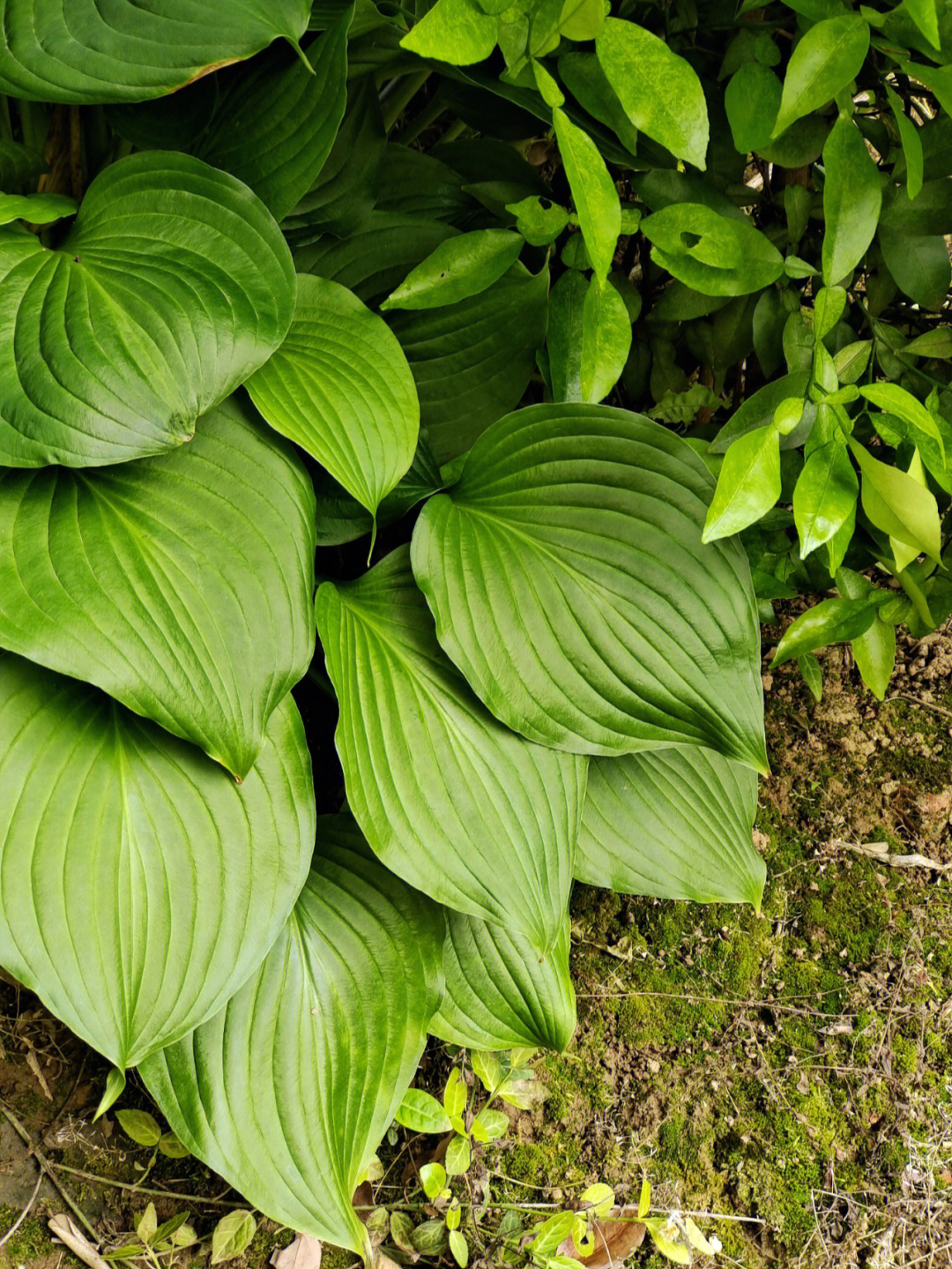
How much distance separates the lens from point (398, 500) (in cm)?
122

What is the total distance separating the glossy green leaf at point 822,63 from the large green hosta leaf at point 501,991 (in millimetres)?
882

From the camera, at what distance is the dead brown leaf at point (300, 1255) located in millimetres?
1164

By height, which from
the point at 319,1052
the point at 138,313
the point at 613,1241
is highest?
the point at 138,313

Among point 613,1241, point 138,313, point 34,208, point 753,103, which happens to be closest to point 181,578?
point 138,313


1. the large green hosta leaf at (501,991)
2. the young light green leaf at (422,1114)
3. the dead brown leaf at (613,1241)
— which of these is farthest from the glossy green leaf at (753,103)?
the dead brown leaf at (613,1241)

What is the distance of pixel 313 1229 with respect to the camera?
102 centimetres

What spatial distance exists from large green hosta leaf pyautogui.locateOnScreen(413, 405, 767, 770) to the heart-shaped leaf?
0.31 feet

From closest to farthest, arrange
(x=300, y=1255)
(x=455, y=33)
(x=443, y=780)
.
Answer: (x=455, y=33)
(x=443, y=780)
(x=300, y=1255)

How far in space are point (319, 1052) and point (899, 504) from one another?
0.85 metres

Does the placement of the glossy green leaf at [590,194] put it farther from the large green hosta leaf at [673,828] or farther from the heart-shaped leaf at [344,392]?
the large green hosta leaf at [673,828]

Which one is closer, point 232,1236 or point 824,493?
point 824,493

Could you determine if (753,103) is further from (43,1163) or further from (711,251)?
(43,1163)

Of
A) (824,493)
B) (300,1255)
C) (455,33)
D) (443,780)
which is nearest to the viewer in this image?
(455,33)

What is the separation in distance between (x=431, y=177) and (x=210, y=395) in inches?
21.3
